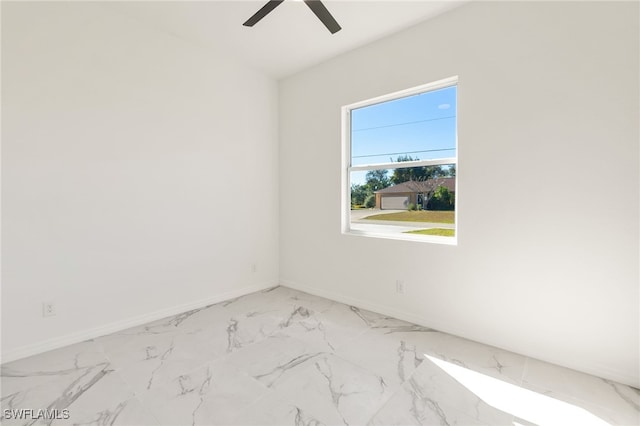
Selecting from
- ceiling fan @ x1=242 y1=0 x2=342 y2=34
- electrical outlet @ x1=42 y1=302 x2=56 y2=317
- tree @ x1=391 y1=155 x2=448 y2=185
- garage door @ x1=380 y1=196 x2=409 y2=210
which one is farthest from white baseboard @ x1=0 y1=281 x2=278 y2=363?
ceiling fan @ x1=242 y1=0 x2=342 y2=34

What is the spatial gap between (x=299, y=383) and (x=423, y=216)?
189cm

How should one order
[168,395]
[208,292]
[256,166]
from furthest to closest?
[256,166], [208,292], [168,395]

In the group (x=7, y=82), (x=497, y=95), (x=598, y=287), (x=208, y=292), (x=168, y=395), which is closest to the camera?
(x=168, y=395)

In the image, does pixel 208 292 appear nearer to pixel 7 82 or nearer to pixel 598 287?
pixel 7 82

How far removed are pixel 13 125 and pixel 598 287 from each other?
4314mm

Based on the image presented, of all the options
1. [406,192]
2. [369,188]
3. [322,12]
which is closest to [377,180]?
[369,188]

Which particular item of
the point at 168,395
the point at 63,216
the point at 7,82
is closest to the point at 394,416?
the point at 168,395

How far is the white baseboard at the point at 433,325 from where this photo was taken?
1970 millimetres

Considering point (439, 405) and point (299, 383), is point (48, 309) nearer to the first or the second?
point (299, 383)

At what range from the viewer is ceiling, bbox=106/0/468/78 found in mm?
2543

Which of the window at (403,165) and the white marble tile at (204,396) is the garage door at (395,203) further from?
the white marble tile at (204,396)

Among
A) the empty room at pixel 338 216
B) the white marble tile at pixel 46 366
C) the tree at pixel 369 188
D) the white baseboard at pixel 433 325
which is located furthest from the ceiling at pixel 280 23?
the white marble tile at pixel 46 366

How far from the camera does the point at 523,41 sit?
7.36 feet

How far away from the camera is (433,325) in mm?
2754
